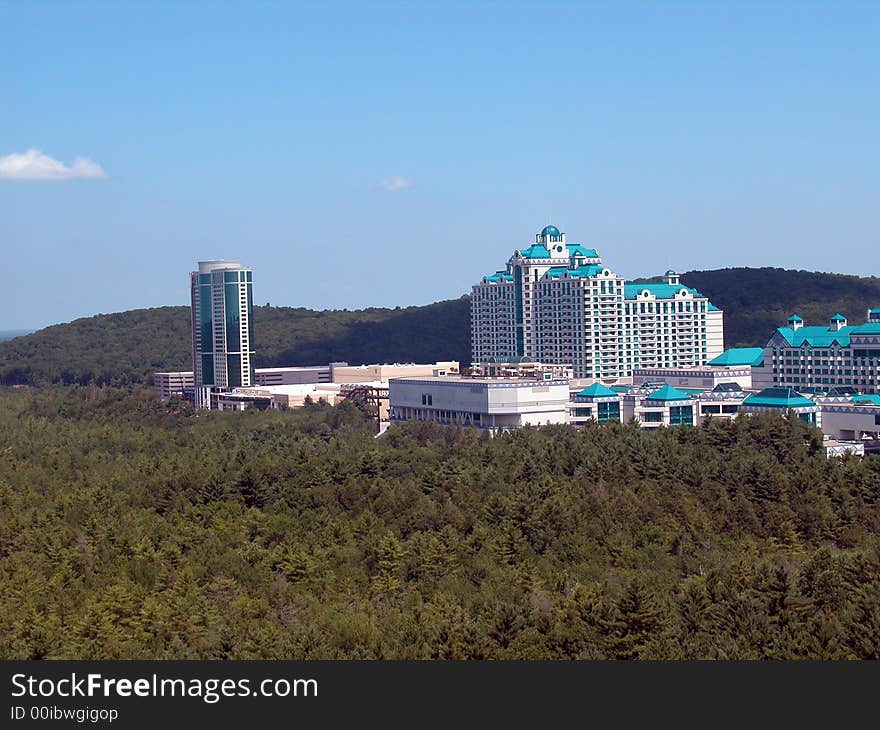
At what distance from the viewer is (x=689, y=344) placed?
95250 mm

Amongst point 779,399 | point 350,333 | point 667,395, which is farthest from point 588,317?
point 350,333

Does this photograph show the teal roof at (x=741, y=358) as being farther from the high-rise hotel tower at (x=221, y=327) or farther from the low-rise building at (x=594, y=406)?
the high-rise hotel tower at (x=221, y=327)

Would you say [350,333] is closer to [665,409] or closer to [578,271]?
[578,271]

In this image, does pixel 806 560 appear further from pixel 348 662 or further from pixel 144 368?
pixel 144 368

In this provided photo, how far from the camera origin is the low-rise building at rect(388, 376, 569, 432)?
2894 inches

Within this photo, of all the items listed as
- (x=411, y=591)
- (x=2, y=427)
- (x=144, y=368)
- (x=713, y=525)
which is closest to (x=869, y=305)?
(x=144, y=368)

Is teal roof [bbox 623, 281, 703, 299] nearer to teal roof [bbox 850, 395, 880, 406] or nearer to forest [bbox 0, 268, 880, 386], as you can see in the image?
teal roof [bbox 850, 395, 880, 406]

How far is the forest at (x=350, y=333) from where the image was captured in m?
126

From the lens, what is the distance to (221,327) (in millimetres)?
103562

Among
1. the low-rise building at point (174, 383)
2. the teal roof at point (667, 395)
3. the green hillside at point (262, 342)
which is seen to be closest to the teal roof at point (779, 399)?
the teal roof at point (667, 395)

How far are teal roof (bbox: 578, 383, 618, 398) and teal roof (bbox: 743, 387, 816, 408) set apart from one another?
6497 mm

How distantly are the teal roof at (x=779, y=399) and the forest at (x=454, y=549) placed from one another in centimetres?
827

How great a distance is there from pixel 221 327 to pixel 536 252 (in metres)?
20.6

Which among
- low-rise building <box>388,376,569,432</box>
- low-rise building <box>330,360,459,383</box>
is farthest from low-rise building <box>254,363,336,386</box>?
low-rise building <box>388,376,569,432</box>
